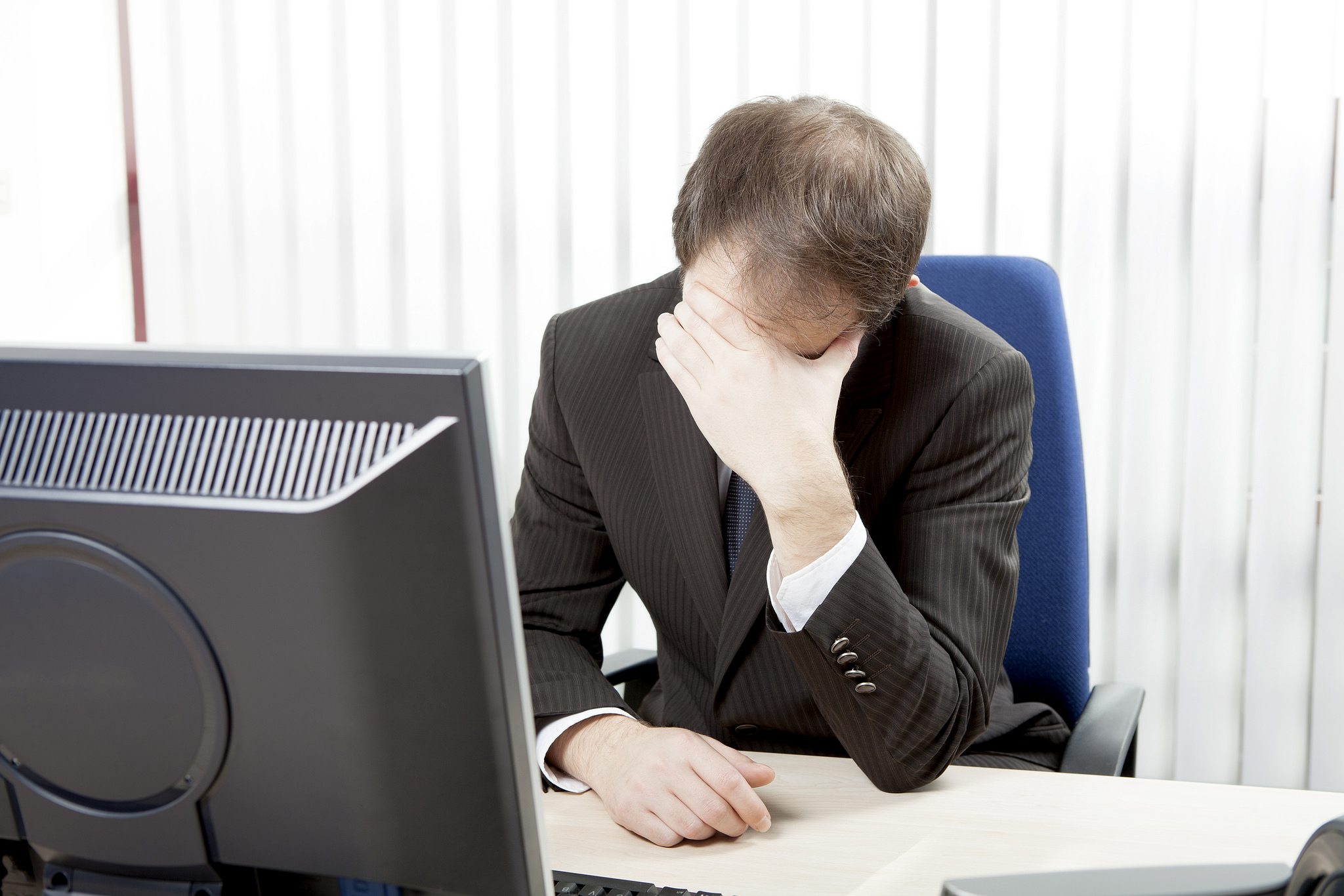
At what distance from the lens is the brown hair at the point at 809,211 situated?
0.94 metres

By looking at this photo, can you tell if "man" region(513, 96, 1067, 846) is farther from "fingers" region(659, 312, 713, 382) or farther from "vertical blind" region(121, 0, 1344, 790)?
"vertical blind" region(121, 0, 1344, 790)

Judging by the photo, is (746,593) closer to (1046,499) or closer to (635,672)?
(635,672)

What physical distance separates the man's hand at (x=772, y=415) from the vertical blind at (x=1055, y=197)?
4.38 feet

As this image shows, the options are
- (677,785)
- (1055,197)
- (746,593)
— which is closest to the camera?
(677,785)

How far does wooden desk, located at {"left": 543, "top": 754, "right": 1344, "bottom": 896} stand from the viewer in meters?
0.77

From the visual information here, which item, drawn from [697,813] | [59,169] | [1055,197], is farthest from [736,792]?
[59,169]

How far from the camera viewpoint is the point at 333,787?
1.72ft

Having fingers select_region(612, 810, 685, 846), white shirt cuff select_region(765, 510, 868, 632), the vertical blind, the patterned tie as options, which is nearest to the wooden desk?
fingers select_region(612, 810, 685, 846)

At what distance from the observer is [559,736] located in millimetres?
986

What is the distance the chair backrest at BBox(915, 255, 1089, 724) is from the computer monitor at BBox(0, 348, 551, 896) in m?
0.95

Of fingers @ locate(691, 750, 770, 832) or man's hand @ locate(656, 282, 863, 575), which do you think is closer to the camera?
fingers @ locate(691, 750, 770, 832)

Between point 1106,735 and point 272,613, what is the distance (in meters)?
0.96

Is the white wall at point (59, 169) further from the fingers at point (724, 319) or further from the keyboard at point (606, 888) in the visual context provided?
the keyboard at point (606, 888)

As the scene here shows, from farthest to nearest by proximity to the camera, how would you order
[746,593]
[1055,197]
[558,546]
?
[1055,197], [558,546], [746,593]
